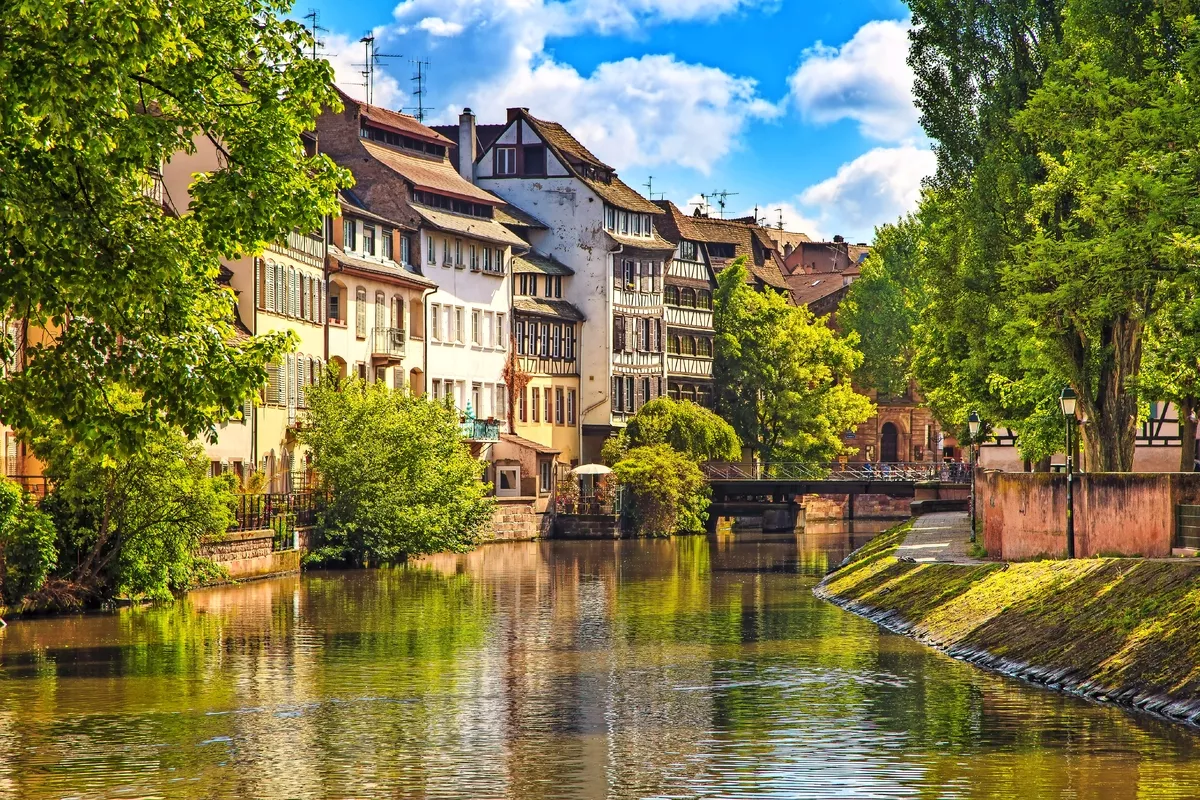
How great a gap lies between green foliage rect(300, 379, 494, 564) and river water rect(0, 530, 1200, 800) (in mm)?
15659

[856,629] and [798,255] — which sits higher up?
[798,255]

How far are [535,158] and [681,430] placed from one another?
1658cm

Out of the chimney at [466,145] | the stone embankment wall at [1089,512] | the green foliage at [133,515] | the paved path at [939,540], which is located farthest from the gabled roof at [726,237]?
the stone embankment wall at [1089,512]

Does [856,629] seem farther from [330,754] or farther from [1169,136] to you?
[330,754]

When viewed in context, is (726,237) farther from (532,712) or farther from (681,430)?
(532,712)

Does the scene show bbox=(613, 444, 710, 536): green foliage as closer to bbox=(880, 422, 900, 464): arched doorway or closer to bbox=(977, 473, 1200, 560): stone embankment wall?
bbox=(880, 422, 900, 464): arched doorway

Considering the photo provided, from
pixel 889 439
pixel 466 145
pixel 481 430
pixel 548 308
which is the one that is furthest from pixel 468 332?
pixel 889 439

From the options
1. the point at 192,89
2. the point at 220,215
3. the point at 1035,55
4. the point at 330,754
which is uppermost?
the point at 1035,55

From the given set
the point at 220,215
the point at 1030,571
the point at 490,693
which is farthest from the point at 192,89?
the point at 1030,571

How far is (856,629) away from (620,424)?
6293 centimetres

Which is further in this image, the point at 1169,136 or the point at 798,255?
the point at 798,255

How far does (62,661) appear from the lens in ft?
112

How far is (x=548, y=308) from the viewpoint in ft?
323

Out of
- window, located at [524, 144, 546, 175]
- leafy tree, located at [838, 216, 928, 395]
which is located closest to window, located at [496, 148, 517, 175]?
window, located at [524, 144, 546, 175]
